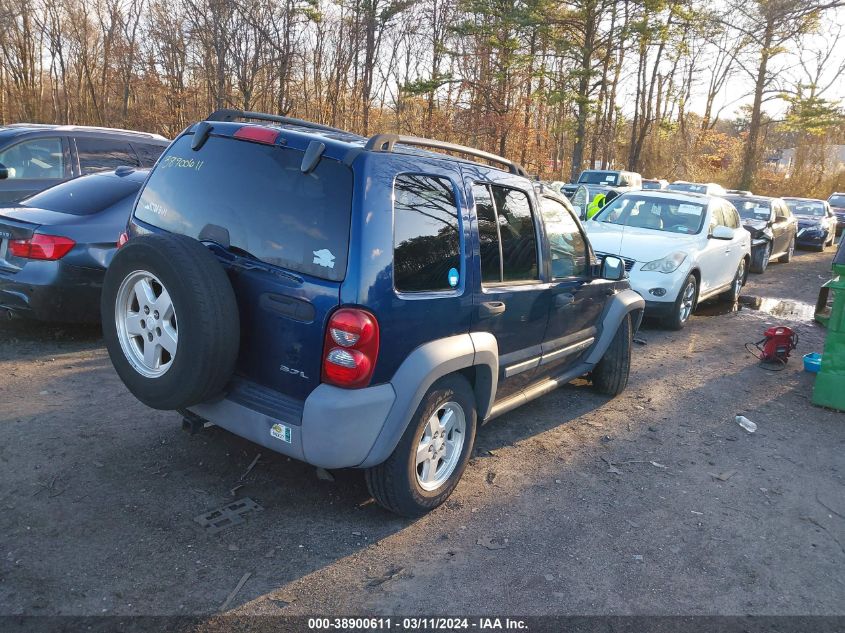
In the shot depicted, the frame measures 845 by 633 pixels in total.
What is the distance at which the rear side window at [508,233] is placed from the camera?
12.3 feet

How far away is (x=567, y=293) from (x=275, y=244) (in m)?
2.34

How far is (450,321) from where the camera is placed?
11.1ft

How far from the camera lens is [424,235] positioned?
3.29 meters

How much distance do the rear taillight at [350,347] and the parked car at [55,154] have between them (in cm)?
635

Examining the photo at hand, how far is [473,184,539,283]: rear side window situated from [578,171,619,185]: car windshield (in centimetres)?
2026

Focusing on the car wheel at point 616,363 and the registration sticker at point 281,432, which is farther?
the car wheel at point 616,363

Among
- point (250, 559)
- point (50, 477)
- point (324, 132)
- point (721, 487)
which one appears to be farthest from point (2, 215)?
point (721, 487)

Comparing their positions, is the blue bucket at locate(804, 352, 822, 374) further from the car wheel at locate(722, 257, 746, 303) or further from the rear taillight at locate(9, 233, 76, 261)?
the rear taillight at locate(9, 233, 76, 261)

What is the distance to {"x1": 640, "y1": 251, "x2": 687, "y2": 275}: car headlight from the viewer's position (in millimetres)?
8148

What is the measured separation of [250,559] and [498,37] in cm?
3057

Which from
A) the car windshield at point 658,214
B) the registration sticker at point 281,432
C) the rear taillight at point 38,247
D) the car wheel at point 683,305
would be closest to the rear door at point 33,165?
the rear taillight at point 38,247

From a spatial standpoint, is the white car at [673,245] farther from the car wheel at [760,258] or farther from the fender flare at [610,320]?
the car wheel at [760,258]

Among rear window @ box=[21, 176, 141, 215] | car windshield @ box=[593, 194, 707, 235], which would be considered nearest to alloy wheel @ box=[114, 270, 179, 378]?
rear window @ box=[21, 176, 141, 215]

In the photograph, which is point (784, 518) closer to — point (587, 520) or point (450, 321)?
point (587, 520)
